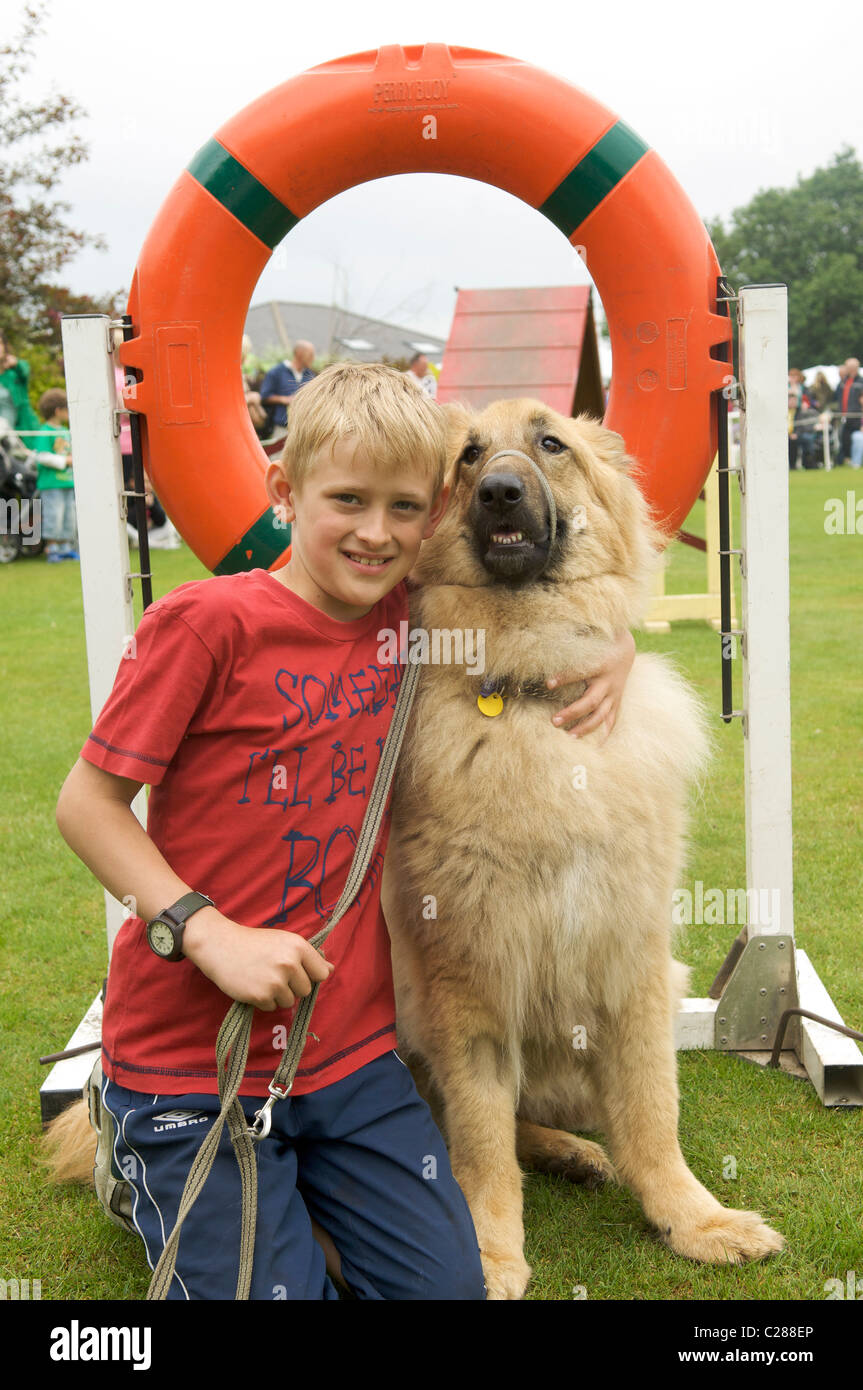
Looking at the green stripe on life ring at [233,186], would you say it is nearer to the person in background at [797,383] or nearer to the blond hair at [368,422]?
the blond hair at [368,422]

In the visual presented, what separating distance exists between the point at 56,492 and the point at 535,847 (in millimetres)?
12351

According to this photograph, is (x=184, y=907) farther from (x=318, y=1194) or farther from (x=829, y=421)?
(x=829, y=421)

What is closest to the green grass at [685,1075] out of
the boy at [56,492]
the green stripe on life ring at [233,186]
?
the green stripe on life ring at [233,186]

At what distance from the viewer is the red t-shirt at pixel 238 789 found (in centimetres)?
187

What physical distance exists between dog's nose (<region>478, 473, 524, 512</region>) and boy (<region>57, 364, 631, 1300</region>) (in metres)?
0.15

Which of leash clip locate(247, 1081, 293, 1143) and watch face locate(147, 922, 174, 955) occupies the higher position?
watch face locate(147, 922, 174, 955)

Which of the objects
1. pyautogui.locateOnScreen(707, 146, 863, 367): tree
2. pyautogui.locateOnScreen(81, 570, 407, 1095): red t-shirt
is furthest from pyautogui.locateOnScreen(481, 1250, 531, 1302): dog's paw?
pyautogui.locateOnScreen(707, 146, 863, 367): tree

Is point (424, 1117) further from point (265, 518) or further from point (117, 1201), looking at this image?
point (265, 518)

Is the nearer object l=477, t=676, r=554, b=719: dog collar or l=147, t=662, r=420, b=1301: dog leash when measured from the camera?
l=147, t=662, r=420, b=1301: dog leash

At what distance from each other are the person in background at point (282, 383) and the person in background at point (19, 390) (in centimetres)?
278

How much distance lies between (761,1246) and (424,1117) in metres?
0.71

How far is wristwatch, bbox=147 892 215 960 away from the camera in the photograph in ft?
5.77

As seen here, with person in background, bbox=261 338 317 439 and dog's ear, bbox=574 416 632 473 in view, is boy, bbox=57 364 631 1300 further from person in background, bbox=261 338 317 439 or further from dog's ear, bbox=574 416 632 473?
person in background, bbox=261 338 317 439

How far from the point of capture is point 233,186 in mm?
2723
